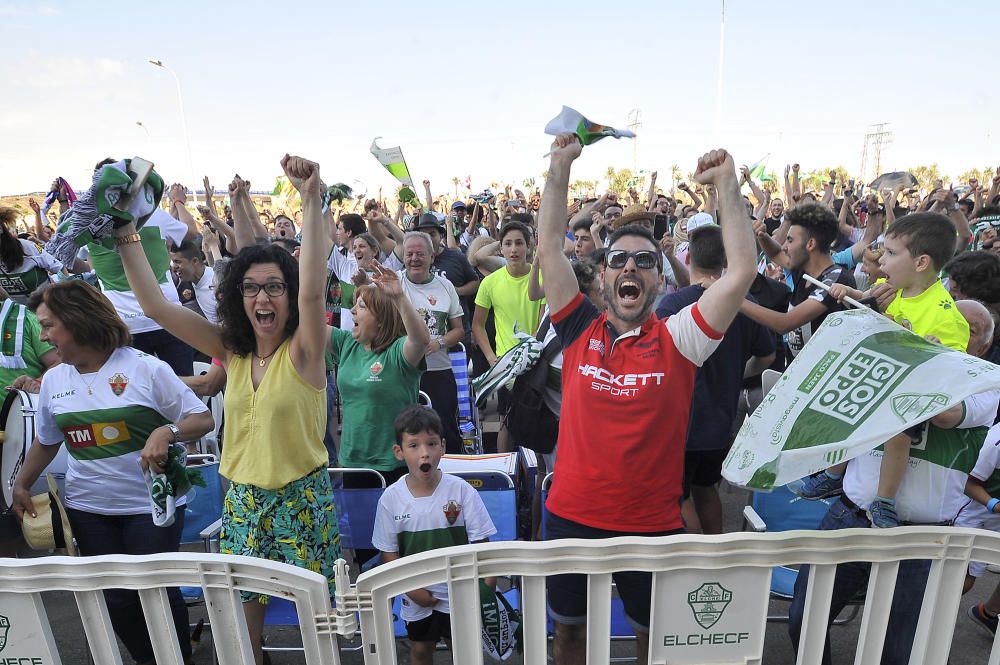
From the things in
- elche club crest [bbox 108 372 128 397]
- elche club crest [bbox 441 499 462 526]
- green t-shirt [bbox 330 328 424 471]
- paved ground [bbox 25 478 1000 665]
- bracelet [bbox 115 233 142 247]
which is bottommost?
paved ground [bbox 25 478 1000 665]

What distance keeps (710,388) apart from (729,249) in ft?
4.48

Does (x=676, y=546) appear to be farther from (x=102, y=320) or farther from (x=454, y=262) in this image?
(x=454, y=262)

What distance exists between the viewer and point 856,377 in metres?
1.64

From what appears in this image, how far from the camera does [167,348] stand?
554 centimetres

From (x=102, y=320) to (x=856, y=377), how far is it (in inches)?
117

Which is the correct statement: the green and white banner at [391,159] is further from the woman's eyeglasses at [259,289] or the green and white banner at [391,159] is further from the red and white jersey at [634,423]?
the red and white jersey at [634,423]

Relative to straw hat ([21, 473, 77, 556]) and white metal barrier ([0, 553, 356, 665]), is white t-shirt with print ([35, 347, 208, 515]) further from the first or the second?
white metal barrier ([0, 553, 356, 665])

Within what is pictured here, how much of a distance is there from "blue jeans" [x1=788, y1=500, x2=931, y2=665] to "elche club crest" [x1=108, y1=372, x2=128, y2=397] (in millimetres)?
2831

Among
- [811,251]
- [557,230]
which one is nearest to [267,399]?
[557,230]

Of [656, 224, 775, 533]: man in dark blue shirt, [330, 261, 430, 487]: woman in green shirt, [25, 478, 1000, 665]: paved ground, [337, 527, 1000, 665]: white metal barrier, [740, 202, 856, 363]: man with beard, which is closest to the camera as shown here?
[337, 527, 1000, 665]: white metal barrier

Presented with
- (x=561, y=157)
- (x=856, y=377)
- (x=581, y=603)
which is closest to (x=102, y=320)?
(x=561, y=157)

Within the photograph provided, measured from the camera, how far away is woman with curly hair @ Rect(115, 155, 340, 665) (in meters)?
2.57

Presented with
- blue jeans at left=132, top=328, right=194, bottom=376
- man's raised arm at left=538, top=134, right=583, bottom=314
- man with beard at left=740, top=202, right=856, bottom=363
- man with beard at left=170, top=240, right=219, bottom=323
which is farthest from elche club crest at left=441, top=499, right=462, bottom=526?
man with beard at left=170, top=240, right=219, bottom=323

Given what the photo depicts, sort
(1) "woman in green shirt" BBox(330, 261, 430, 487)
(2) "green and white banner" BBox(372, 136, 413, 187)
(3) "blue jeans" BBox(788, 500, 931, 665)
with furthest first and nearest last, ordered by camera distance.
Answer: (2) "green and white banner" BBox(372, 136, 413, 187) < (1) "woman in green shirt" BBox(330, 261, 430, 487) < (3) "blue jeans" BBox(788, 500, 931, 665)
